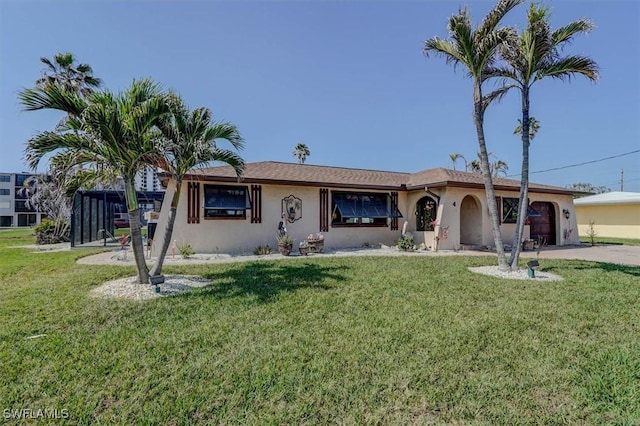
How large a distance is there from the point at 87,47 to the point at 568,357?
16900 millimetres

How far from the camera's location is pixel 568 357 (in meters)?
4.57

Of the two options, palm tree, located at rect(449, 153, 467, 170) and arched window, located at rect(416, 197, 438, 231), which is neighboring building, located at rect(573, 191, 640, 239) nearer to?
palm tree, located at rect(449, 153, 467, 170)

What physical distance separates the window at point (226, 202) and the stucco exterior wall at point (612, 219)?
31571mm

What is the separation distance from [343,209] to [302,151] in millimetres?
28061

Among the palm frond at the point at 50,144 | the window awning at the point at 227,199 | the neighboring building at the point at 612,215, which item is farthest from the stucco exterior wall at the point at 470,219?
the palm frond at the point at 50,144

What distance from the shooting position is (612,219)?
28.8m

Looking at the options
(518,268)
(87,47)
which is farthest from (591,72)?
(87,47)

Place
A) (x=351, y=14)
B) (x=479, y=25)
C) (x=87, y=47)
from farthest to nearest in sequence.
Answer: (x=351, y=14) → (x=87, y=47) → (x=479, y=25)

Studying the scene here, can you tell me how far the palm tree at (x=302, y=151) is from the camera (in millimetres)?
43344

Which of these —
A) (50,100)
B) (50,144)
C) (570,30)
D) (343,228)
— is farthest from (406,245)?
(50,100)

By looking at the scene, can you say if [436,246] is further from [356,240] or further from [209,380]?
[209,380]

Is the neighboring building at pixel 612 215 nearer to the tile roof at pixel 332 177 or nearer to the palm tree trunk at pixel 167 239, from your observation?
the tile roof at pixel 332 177

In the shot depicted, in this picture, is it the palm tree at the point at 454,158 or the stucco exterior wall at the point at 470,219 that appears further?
the palm tree at the point at 454,158

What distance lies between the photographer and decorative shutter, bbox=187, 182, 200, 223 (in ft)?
47.0
